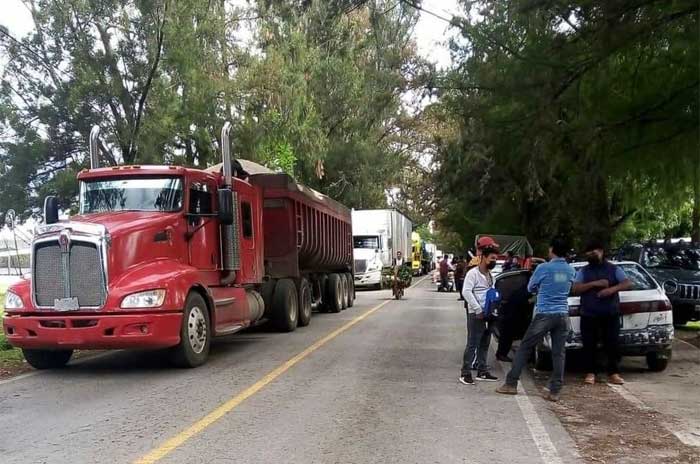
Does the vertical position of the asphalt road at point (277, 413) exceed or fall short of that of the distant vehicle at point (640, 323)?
it falls short

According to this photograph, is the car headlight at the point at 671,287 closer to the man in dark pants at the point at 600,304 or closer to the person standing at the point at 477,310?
the man in dark pants at the point at 600,304

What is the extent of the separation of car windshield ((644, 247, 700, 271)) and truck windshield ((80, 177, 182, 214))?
10660mm

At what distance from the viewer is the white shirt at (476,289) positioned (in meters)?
8.53

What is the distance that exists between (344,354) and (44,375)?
438 centimetres

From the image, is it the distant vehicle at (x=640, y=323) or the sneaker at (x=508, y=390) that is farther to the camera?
the distant vehicle at (x=640, y=323)

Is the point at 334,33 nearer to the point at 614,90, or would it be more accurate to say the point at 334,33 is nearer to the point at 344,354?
the point at 614,90

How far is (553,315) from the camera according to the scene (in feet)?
25.4

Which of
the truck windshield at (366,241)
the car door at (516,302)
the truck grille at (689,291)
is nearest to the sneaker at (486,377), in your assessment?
the car door at (516,302)

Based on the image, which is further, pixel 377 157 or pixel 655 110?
pixel 377 157

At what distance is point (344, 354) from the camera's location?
1110cm

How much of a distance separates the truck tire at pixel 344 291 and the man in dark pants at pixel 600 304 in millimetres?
12356

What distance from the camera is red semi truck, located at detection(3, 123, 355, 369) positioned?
9023 millimetres

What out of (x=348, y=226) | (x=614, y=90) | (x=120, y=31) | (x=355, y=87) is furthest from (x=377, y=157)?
(x=614, y=90)

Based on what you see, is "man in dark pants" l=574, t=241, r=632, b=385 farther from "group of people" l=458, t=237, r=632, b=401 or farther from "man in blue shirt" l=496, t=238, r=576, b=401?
"man in blue shirt" l=496, t=238, r=576, b=401
